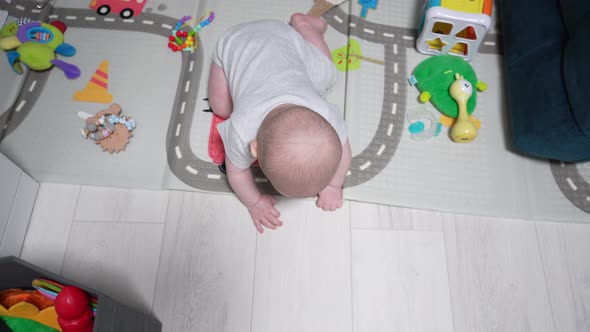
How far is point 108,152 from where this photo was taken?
951 mm

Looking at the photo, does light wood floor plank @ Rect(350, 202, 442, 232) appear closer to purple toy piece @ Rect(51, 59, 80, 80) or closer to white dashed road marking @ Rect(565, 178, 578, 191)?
white dashed road marking @ Rect(565, 178, 578, 191)

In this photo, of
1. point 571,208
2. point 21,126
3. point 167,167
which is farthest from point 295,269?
point 21,126

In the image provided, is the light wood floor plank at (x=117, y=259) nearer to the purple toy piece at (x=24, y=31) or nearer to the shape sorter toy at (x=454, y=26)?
the purple toy piece at (x=24, y=31)

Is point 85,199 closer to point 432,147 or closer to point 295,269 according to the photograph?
point 295,269

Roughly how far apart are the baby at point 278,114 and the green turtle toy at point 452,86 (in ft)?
0.84

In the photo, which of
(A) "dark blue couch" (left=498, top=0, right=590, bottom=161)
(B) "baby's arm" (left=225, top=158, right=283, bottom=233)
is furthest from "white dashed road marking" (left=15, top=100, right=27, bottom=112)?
(A) "dark blue couch" (left=498, top=0, right=590, bottom=161)

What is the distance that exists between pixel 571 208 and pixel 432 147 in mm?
341

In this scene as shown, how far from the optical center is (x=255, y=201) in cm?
87

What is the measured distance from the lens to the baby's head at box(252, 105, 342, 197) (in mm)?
566

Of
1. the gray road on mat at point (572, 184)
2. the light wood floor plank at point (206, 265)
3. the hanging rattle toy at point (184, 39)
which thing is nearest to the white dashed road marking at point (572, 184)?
the gray road on mat at point (572, 184)

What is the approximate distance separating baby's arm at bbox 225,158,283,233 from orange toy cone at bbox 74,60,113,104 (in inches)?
17.1

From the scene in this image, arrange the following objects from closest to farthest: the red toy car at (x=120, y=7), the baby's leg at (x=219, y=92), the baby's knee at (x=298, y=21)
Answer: the baby's leg at (x=219, y=92) → the baby's knee at (x=298, y=21) → the red toy car at (x=120, y=7)

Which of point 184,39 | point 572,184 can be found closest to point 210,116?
point 184,39

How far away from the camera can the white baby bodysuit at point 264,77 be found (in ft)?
2.20
